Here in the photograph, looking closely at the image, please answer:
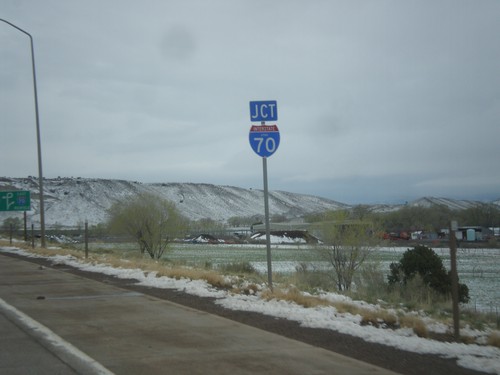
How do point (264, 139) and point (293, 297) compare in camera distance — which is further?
point (264, 139)

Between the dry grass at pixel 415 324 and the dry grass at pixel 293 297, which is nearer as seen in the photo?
the dry grass at pixel 415 324

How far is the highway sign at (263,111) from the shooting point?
520 inches

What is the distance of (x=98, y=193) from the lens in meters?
150

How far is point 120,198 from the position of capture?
110 m

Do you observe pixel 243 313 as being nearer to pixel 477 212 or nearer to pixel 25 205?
pixel 25 205

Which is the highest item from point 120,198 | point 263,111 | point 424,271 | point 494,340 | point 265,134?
point 120,198

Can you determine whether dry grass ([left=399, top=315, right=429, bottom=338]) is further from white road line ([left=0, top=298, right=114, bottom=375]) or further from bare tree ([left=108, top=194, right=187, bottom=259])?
bare tree ([left=108, top=194, right=187, bottom=259])

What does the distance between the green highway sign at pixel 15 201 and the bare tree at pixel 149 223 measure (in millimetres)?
7320

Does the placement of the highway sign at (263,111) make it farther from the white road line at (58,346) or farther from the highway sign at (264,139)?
the white road line at (58,346)

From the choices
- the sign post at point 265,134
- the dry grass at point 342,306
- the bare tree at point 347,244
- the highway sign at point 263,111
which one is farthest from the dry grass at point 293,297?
the bare tree at point 347,244

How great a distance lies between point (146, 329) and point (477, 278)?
28020 millimetres

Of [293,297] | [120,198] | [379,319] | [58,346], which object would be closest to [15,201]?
[293,297]

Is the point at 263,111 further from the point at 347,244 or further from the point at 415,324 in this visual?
the point at 347,244

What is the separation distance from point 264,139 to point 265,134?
0.12 metres
